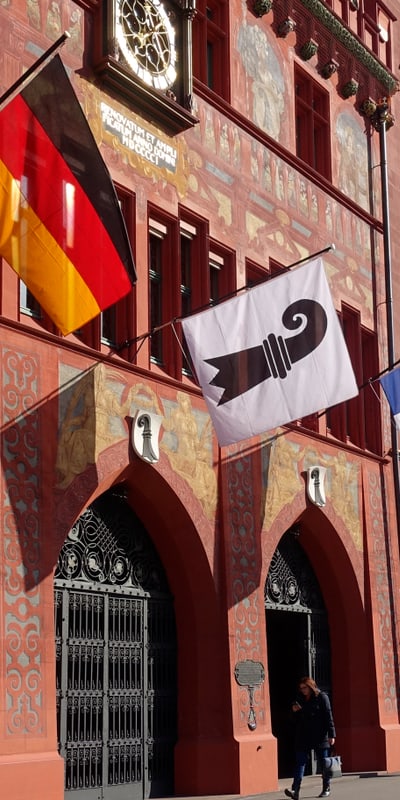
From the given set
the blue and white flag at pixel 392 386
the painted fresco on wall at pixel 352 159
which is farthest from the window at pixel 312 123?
the blue and white flag at pixel 392 386

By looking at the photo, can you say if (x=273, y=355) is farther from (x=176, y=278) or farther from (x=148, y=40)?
(x=148, y=40)

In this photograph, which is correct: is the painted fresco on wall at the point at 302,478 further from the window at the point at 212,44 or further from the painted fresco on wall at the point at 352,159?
the window at the point at 212,44

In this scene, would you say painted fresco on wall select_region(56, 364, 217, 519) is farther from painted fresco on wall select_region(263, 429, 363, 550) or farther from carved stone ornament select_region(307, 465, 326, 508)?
carved stone ornament select_region(307, 465, 326, 508)

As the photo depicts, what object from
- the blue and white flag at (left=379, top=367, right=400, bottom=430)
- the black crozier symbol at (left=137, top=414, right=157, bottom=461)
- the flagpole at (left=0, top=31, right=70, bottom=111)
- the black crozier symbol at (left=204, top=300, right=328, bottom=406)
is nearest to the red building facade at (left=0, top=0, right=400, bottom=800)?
the black crozier symbol at (left=137, top=414, right=157, bottom=461)

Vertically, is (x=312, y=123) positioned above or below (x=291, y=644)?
above

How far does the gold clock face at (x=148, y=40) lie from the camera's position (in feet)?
57.4

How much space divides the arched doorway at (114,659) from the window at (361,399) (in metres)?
6.33

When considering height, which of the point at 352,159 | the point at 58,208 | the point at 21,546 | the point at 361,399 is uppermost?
the point at 352,159

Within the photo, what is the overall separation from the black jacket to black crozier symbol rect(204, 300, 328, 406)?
13.8 ft

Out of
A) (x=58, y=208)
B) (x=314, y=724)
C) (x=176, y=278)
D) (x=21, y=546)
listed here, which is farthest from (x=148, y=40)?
(x=314, y=724)

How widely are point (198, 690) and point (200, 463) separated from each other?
9.87 feet

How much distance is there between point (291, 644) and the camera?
2111 cm

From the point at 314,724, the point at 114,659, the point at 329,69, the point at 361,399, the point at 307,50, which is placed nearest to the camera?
the point at 114,659

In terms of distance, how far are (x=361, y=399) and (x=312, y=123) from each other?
16.2ft
